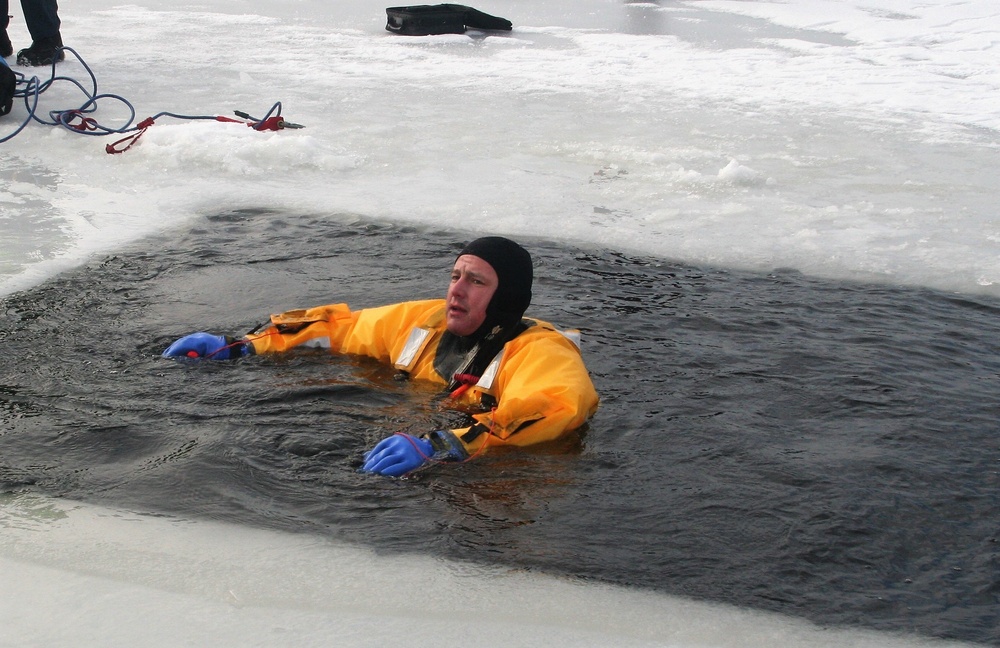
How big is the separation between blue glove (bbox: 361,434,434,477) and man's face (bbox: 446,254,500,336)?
752mm

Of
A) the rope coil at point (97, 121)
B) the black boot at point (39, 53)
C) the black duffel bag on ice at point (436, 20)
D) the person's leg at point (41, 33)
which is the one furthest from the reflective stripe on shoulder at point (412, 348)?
the black duffel bag on ice at point (436, 20)

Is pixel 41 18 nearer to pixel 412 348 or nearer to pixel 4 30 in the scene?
pixel 4 30

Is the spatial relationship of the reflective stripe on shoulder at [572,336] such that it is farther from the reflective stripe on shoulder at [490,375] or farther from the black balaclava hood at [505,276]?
the reflective stripe on shoulder at [490,375]

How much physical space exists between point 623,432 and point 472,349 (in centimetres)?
71

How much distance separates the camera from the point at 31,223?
19.9 ft

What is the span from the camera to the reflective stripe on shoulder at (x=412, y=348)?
435 cm

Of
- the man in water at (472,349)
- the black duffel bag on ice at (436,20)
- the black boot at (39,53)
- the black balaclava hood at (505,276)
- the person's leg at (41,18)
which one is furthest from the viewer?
the black duffel bag on ice at (436,20)

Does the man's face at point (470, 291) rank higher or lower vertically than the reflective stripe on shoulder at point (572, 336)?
higher

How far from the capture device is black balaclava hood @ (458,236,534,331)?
4.11 meters

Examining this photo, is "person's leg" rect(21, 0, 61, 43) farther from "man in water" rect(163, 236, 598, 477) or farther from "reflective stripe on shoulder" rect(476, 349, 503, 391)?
"reflective stripe on shoulder" rect(476, 349, 503, 391)

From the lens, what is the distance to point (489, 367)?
4.04m

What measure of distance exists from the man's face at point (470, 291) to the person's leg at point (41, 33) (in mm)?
6981

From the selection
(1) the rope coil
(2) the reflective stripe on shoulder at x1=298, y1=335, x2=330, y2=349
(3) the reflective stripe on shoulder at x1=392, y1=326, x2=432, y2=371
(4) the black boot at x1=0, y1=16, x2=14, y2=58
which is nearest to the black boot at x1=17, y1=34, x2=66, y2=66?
(4) the black boot at x1=0, y1=16, x2=14, y2=58

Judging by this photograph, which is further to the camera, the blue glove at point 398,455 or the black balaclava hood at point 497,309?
the black balaclava hood at point 497,309
